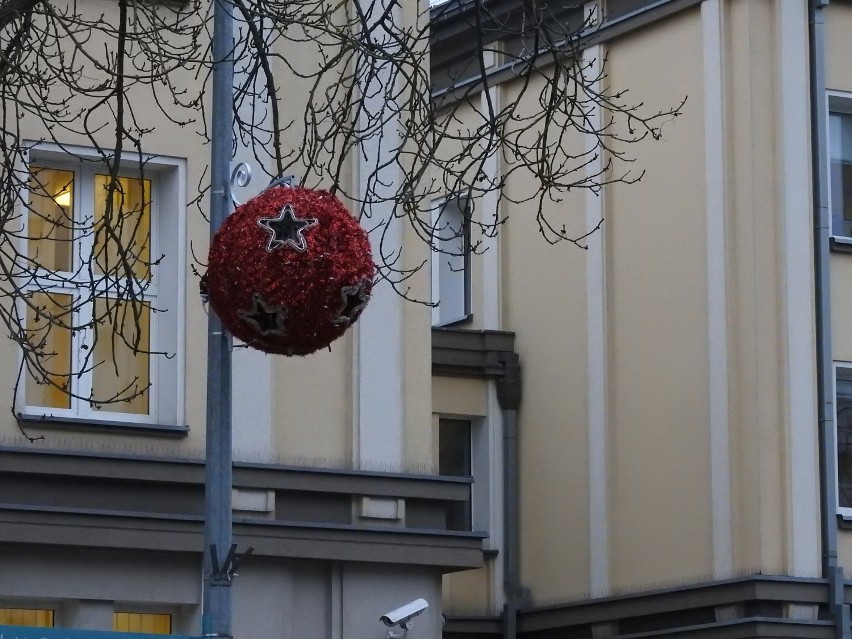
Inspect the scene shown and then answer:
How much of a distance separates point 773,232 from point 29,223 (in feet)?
26.5

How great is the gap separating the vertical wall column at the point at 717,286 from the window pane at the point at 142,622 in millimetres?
6893

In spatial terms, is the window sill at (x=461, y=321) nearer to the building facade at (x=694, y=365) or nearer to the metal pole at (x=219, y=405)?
the building facade at (x=694, y=365)

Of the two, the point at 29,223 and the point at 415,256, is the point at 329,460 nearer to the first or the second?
the point at 415,256

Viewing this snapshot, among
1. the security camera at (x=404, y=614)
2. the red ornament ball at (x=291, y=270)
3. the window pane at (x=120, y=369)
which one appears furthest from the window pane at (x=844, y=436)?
the red ornament ball at (x=291, y=270)

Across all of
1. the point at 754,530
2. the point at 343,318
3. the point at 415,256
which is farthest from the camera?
the point at 754,530

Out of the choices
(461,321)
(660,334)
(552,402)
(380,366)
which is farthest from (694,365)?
(380,366)

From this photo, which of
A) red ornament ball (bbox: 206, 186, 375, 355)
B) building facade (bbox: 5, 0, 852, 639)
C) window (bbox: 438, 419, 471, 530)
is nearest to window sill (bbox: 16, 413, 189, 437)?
building facade (bbox: 5, 0, 852, 639)

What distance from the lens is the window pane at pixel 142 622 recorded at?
13500mm

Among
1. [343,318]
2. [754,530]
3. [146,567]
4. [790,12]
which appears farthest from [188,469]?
[790,12]

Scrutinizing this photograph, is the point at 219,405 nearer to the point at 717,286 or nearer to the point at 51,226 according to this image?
the point at 51,226

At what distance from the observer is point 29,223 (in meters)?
13.5

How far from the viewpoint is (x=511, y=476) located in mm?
21594

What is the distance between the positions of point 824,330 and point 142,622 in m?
7.89

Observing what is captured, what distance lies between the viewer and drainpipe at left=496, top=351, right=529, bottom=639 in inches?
841
